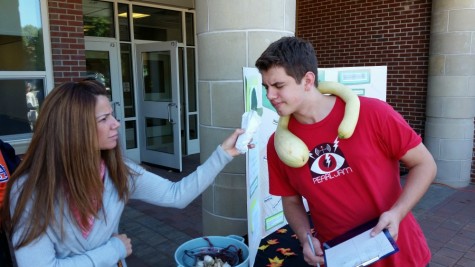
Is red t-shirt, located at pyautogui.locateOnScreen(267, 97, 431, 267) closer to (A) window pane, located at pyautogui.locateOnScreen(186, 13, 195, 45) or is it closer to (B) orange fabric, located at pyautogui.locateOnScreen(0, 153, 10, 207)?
(B) orange fabric, located at pyautogui.locateOnScreen(0, 153, 10, 207)

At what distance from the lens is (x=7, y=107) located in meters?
4.37

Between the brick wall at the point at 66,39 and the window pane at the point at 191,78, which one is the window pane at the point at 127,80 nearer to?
the window pane at the point at 191,78

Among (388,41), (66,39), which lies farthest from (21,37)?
(388,41)

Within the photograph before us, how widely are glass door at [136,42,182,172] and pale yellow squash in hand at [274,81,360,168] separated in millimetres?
5167

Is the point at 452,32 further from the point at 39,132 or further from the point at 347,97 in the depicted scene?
the point at 39,132

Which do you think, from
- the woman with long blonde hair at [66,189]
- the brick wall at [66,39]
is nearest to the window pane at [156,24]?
the brick wall at [66,39]

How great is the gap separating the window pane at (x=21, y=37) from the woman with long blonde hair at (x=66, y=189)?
3.31m

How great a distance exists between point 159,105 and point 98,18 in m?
1.86

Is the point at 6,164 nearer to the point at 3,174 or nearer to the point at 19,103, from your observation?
the point at 3,174

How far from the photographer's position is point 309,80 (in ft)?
5.45

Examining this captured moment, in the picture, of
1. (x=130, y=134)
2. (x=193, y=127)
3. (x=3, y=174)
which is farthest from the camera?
(x=193, y=127)

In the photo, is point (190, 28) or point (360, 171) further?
point (190, 28)

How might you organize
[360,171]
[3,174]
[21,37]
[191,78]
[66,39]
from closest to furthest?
[360,171]
[3,174]
[21,37]
[66,39]
[191,78]

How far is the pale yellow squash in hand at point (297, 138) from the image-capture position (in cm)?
156
